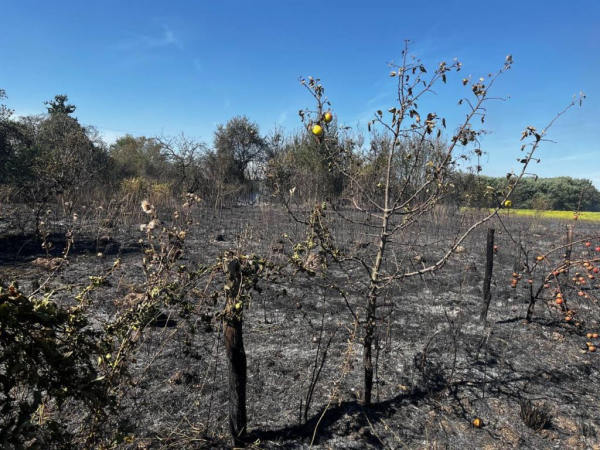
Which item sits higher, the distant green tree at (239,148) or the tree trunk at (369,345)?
the distant green tree at (239,148)

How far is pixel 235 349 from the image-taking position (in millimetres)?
2215

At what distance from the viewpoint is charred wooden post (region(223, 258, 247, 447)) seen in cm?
205

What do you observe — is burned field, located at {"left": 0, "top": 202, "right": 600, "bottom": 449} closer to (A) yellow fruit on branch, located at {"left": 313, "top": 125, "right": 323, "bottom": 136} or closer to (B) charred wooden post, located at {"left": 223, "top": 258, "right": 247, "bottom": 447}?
(B) charred wooden post, located at {"left": 223, "top": 258, "right": 247, "bottom": 447}

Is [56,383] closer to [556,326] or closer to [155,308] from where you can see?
[155,308]

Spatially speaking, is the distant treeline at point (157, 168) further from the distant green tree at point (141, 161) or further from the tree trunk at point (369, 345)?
the tree trunk at point (369, 345)

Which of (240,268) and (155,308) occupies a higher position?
(240,268)

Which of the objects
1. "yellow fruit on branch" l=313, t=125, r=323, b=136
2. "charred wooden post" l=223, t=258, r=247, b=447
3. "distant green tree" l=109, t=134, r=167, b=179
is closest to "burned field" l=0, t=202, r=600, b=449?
"charred wooden post" l=223, t=258, r=247, b=447

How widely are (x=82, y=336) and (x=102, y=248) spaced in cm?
610

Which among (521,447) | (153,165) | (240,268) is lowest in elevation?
(521,447)

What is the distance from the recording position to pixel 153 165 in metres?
23.2

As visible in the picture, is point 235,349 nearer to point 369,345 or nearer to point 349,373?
point 369,345

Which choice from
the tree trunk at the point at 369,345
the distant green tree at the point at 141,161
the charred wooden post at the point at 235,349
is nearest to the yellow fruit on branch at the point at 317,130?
the charred wooden post at the point at 235,349

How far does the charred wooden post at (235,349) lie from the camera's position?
2.05 meters

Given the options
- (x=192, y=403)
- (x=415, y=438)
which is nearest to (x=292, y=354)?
(x=192, y=403)
